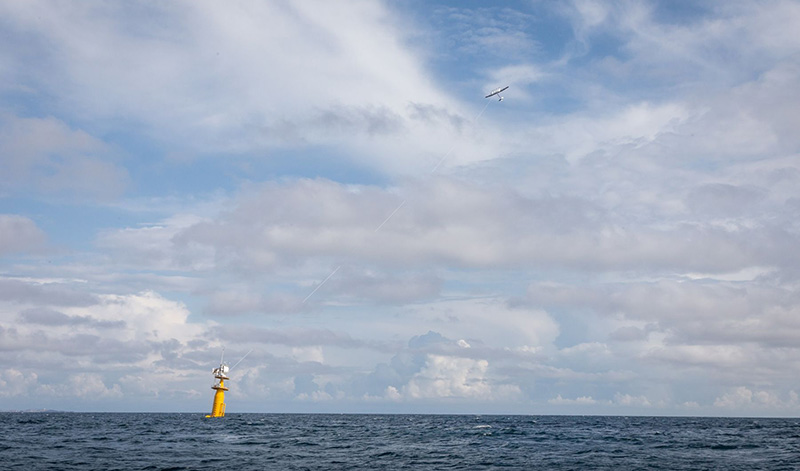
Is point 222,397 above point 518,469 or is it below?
above

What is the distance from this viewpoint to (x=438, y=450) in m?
67.5

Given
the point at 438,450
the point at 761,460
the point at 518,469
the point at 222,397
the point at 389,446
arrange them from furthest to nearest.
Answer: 1. the point at 222,397
2. the point at 389,446
3. the point at 438,450
4. the point at 761,460
5. the point at 518,469

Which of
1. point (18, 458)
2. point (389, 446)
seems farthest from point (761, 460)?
point (18, 458)

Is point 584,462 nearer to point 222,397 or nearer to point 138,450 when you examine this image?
point 138,450

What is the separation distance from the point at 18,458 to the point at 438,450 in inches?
1587

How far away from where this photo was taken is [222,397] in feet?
390

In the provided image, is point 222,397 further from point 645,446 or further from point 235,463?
point 645,446

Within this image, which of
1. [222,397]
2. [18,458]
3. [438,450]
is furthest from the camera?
[222,397]

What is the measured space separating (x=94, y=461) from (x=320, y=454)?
20.5m

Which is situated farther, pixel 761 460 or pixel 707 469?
pixel 761 460

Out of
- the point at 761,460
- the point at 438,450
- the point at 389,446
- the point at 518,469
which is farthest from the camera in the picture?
the point at 389,446

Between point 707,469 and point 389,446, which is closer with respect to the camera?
point 707,469

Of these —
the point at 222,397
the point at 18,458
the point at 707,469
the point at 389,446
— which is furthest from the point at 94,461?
the point at 222,397

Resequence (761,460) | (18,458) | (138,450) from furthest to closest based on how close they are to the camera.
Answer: (138,450) → (761,460) → (18,458)
